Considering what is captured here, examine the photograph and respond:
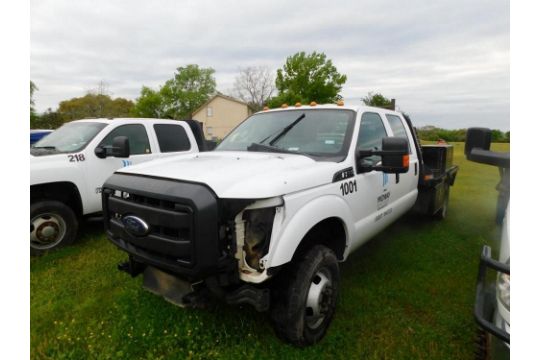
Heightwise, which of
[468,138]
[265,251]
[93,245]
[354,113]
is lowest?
[93,245]

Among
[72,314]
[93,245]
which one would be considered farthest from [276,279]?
[93,245]

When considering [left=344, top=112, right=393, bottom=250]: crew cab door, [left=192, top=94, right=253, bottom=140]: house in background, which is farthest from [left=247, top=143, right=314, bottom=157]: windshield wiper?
[left=192, top=94, right=253, bottom=140]: house in background

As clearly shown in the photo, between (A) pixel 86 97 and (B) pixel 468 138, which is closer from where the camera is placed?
(B) pixel 468 138

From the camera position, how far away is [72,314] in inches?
124

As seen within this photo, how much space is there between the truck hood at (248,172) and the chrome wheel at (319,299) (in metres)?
0.77

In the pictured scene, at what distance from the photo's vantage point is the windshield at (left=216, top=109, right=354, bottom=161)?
3143mm

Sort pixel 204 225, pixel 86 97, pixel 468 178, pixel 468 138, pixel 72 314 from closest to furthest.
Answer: pixel 468 138
pixel 204 225
pixel 72 314
pixel 468 178
pixel 86 97

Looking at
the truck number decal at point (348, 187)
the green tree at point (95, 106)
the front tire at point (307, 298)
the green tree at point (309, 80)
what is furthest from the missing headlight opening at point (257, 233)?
the green tree at point (95, 106)

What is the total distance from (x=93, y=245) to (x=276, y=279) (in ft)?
11.3

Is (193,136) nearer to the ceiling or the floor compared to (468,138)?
nearer to the ceiling

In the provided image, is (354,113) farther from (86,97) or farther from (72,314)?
(86,97)

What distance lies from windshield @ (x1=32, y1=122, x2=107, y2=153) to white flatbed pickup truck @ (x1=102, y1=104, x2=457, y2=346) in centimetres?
284

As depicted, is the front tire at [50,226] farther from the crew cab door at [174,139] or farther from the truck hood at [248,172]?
the truck hood at [248,172]

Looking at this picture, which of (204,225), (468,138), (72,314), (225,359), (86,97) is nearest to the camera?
(468,138)
